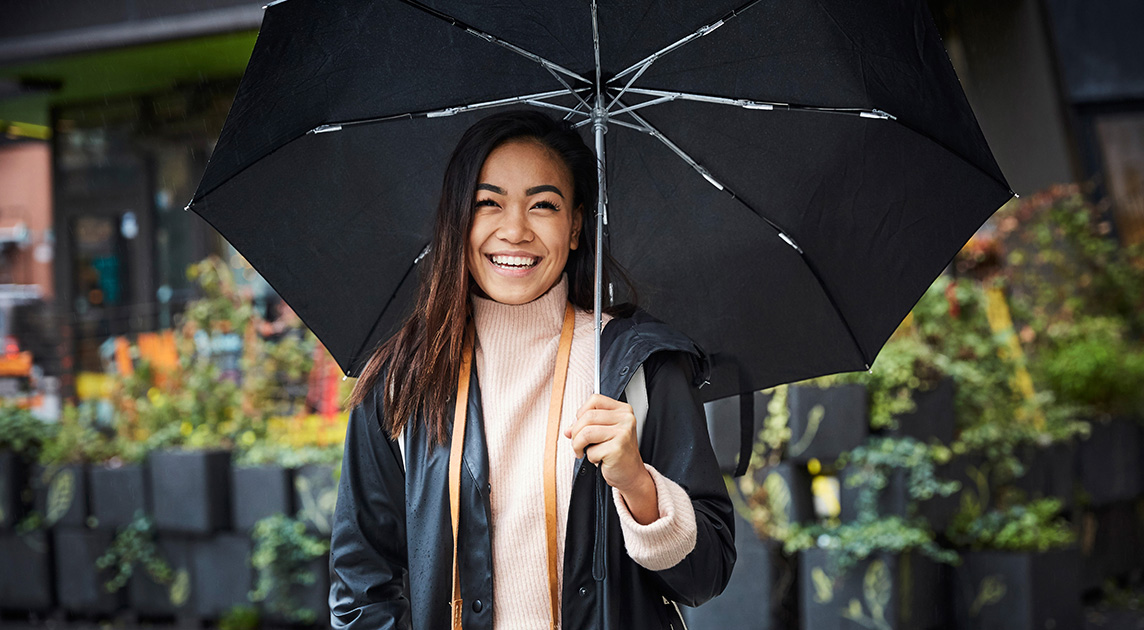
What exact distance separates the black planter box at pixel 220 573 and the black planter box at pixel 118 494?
459 mm

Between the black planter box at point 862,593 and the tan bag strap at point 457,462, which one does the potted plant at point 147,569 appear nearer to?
the black planter box at point 862,593

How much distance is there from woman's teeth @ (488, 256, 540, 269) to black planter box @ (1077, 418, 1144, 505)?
17.4 feet

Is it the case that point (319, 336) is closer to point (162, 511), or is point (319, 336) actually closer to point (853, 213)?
point (853, 213)

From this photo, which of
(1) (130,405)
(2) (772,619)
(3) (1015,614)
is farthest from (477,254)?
(1) (130,405)

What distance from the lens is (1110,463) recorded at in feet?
21.5

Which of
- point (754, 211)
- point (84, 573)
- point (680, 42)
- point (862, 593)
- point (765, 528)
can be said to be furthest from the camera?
point (84, 573)

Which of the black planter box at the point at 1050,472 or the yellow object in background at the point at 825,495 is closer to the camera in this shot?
the yellow object in background at the point at 825,495

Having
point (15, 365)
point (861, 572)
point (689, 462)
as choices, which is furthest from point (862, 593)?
point (15, 365)

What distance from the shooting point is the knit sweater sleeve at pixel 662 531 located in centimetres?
180

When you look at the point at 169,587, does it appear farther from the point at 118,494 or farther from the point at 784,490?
the point at 784,490

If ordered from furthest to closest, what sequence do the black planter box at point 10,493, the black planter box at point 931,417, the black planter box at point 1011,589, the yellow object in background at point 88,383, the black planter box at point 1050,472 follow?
the yellow object in background at point 88,383, the black planter box at point 10,493, the black planter box at point 1050,472, the black planter box at point 1011,589, the black planter box at point 931,417

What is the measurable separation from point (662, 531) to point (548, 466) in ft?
0.83

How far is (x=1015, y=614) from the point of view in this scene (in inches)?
203

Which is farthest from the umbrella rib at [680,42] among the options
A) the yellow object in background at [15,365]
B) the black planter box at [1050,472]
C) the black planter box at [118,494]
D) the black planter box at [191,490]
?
the yellow object in background at [15,365]
